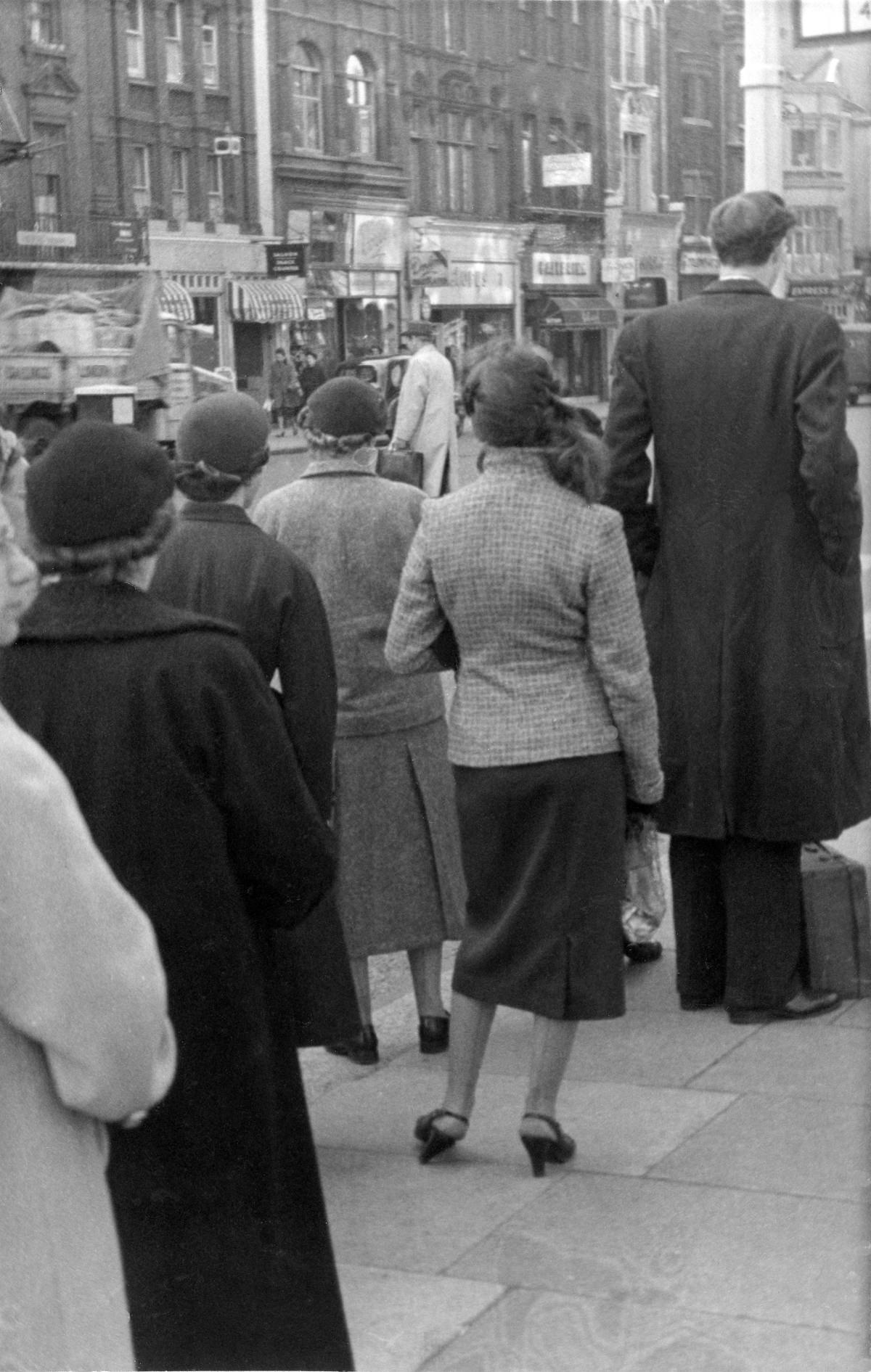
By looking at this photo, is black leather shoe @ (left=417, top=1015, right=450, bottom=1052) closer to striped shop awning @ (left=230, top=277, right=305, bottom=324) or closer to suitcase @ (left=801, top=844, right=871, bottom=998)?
suitcase @ (left=801, top=844, right=871, bottom=998)

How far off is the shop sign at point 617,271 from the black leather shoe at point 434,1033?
32.9 meters

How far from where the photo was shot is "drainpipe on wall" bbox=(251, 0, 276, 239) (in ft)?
124

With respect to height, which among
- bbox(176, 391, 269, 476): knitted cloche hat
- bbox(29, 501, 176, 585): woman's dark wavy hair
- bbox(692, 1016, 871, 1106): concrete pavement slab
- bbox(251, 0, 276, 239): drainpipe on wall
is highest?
bbox(251, 0, 276, 239): drainpipe on wall

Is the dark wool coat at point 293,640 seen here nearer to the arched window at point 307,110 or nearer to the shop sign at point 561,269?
the arched window at point 307,110

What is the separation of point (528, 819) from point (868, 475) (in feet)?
67.0

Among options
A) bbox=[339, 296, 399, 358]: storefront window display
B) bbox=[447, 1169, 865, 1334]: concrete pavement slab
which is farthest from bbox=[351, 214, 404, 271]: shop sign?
bbox=[447, 1169, 865, 1334]: concrete pavement slab

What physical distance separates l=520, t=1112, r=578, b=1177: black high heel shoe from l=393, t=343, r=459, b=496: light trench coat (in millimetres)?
8868

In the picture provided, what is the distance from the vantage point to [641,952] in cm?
578

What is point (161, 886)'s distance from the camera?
2928 mm

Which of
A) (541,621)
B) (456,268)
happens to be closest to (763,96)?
(541,621)

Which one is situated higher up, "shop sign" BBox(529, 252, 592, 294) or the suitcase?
"shop sign" BBox(529, 252, 592, 294)

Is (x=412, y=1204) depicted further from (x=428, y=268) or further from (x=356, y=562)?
(x=428, y=268)

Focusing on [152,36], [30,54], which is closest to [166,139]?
[152,36]

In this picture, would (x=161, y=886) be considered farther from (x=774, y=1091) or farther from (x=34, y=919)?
(x=774, y=1091)
